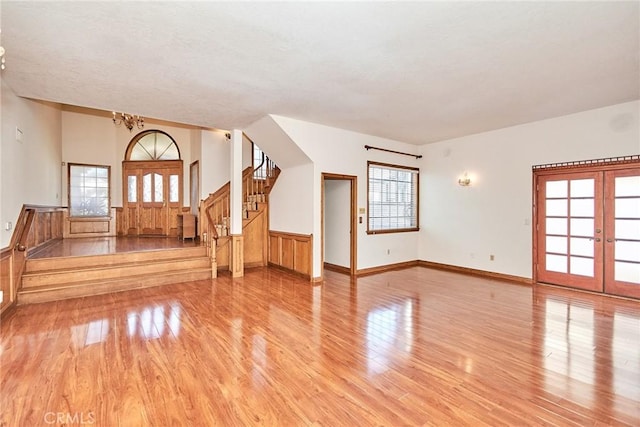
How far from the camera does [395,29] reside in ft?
8.54

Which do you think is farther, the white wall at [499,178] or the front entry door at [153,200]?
the front entry door at [153,200]

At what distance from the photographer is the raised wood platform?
4.41m

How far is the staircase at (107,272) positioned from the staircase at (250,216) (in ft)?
1.65

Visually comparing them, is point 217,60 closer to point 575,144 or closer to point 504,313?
point 504,313

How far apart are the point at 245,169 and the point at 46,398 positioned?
608 centimetres

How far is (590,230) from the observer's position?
4.96 metres

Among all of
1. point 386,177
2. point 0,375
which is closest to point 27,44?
point 0,375

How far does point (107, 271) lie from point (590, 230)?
8.12m

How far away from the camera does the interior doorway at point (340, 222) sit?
247 inches

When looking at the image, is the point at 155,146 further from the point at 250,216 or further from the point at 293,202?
the point at 293,202

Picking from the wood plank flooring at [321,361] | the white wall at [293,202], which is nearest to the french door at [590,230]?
the wood plank flooring at [321,361]

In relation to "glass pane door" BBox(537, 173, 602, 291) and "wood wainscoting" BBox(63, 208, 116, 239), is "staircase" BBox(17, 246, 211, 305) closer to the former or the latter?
"wood wainscoting" BBox(63, 208, 116, 239)

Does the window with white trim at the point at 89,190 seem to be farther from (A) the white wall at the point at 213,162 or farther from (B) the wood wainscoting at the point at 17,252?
(A) the white wall at the point at 213,162

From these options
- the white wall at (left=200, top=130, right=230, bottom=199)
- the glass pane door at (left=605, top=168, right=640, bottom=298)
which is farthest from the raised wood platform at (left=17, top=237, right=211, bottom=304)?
the glass pane door at (left=605, top=168, right=640, bottom=298)
